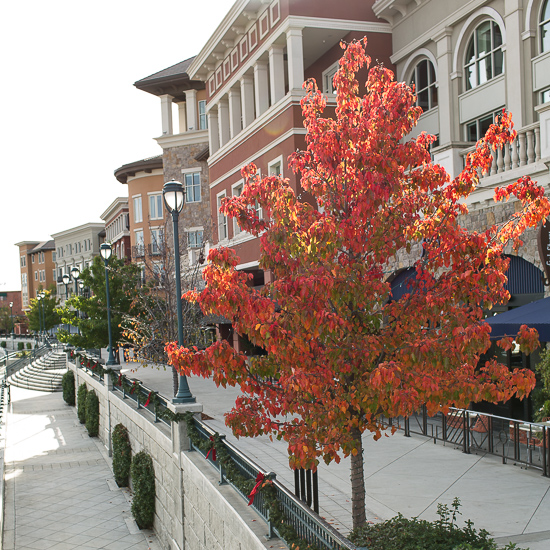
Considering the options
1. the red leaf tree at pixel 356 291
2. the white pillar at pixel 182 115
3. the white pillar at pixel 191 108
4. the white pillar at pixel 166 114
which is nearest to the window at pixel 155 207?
the white pillar at pixel 182 115

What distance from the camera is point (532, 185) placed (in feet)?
22.2

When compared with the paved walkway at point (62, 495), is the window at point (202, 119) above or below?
above

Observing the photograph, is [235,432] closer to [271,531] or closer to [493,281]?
[271,531]

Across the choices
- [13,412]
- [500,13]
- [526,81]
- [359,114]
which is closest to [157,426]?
[359,114]

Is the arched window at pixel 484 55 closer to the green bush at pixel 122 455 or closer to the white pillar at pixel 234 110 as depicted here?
the white pillar at pixel 234 110

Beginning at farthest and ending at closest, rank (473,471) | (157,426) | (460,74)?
(460,74) < (157,426) < (473,471)

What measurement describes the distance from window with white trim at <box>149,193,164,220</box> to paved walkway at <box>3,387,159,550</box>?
1960 centimetres

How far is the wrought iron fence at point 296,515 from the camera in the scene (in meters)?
5.47

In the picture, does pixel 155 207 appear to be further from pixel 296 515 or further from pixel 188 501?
pixel 296 515

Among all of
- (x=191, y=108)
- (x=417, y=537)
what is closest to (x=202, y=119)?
(x=191, y=108)

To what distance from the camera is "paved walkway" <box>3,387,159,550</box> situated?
583 inches

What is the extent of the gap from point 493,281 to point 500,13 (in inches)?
459

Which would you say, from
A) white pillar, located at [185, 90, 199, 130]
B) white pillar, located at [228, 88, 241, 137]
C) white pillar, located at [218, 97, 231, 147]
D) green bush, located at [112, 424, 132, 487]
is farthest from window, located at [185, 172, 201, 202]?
green bush, located at [112, 424, 132, 487]

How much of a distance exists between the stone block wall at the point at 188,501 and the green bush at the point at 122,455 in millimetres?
394
